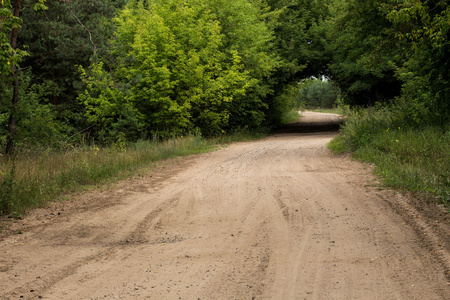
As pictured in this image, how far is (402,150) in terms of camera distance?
36.6ft

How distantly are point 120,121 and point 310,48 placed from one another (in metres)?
18.4

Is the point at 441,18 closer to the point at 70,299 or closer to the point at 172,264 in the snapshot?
the point at 172,264

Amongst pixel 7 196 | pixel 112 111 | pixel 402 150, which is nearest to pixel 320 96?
pixel 112 111

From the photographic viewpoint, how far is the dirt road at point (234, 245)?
13.6 ft

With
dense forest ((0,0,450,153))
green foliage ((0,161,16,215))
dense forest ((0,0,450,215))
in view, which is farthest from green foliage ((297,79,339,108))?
green foliage ((0,161,16,215))

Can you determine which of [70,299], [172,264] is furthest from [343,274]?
[70,299]

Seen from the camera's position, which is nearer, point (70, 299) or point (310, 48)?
point (70, 299)

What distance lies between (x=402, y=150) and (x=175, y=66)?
1220cm

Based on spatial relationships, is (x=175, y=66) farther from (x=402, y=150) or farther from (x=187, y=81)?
(x=402, y=150)

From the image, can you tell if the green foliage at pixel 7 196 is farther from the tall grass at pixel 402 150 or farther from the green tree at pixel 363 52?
the green tree at pixel 363 52

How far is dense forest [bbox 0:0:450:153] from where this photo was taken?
13.7 meters

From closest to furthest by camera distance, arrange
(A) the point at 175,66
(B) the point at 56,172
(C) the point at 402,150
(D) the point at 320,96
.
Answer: (B) the point at 56,172 < (C) the point at 402,150 < (A) the point at 175,66 < (D) the point at 320,96

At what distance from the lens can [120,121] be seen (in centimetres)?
1892

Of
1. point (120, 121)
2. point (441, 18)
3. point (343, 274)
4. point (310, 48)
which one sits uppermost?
point (310, 48)
